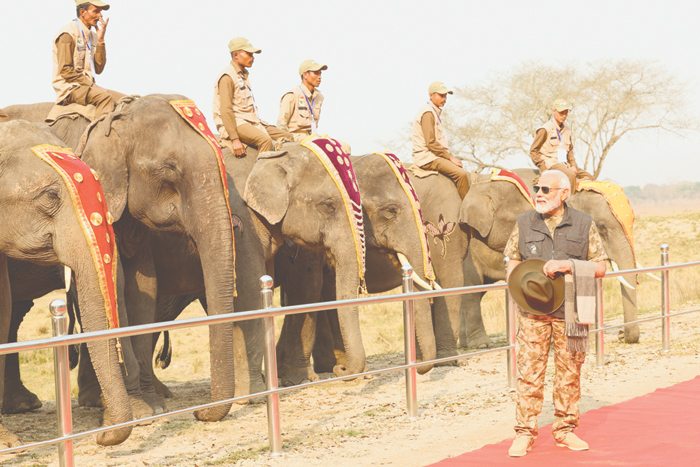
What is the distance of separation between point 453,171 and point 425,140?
21.7 inches

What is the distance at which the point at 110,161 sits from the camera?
7.70 metres

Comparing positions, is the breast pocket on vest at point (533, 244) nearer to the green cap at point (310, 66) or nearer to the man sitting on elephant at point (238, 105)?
the man sitting on elephant at point (238, 105)

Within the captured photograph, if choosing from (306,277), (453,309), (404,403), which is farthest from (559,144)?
(404,403)

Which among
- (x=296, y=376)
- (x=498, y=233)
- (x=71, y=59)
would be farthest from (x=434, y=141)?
(x=71, y=59)

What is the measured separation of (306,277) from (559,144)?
14.2ft

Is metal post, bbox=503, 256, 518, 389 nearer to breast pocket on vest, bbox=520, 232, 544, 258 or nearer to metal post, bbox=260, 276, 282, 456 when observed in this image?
breast pocket on vest, bbox=520, 232, 544, 258

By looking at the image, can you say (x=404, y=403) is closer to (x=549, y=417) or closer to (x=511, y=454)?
(x=549, y=417)

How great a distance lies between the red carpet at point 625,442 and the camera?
5395 mm

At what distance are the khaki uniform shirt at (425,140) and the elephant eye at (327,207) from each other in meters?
2.92

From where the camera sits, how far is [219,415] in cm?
712

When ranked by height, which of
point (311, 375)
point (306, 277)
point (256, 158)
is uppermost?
point (256, 158)

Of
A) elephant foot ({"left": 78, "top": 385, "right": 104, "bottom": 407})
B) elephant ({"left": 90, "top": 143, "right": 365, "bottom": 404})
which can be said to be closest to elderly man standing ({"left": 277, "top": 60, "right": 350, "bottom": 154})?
elephant ({"left": 90, "top": 143, "right": 365, "bottom": 404})

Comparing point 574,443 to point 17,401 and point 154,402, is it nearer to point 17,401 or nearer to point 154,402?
point 154,402

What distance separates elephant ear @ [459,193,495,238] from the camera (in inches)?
452
